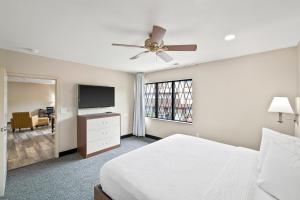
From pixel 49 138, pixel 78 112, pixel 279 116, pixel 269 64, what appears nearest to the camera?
pixel 279 116

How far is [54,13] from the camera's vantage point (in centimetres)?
143

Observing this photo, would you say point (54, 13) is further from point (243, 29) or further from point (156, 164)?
point (243, 29)

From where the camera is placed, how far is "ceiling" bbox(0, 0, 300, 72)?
130 centimetres

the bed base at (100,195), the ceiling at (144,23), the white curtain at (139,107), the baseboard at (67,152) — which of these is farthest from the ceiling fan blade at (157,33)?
the baseboard at (67,152)

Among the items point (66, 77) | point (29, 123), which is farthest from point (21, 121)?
point (66, 77)

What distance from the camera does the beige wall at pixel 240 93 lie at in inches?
92.3

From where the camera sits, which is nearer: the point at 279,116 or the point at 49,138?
the point at 279,116

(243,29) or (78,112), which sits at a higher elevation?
(243,29)

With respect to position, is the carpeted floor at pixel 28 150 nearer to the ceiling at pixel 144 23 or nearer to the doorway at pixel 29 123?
the doorway at pixel 29 123

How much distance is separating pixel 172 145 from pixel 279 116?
1894mm

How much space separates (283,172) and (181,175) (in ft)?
2.62

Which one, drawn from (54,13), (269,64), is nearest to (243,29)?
(269,64)

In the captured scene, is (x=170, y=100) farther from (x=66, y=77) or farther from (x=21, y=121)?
(x=21, y=121)

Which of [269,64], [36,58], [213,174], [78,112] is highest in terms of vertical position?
[36,58]
